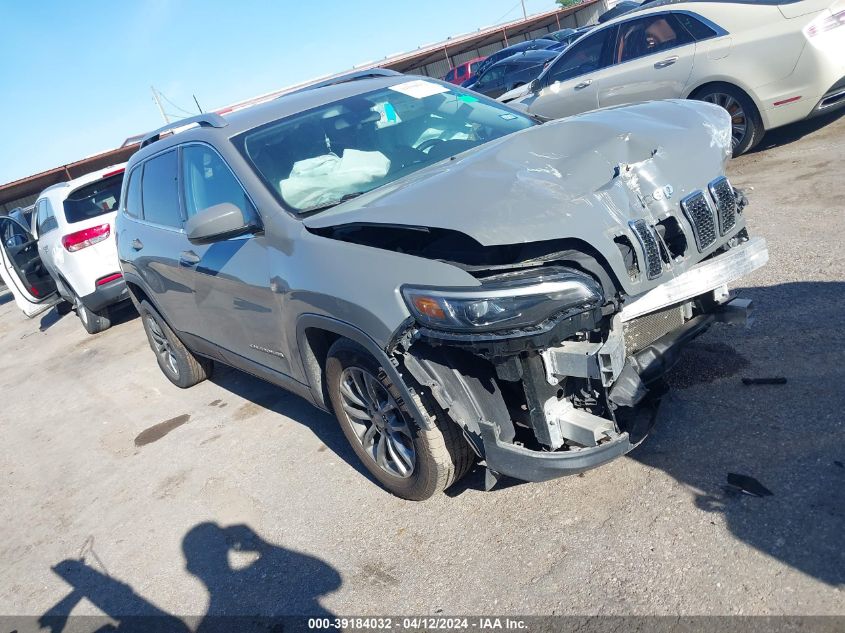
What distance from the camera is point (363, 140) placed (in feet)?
12.2

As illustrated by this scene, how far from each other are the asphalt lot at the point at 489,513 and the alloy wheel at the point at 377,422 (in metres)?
0.24

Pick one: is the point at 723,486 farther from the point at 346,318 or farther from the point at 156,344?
the point at 156,344

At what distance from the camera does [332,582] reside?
116 inches

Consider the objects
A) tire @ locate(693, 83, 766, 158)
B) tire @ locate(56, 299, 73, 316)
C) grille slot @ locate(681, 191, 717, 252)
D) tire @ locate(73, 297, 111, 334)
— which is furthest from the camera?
tire @ locate(56, 299, 73, 316)

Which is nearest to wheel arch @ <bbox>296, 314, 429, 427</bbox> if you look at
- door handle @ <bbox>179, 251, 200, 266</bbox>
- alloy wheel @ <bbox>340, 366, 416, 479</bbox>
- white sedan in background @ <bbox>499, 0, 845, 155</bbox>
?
alloy wheel @ <bbox>340, 366, 416, 479</bbox>

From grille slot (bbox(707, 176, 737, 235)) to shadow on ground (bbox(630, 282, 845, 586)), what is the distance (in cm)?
92

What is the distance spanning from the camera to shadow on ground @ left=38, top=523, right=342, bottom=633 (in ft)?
9.52

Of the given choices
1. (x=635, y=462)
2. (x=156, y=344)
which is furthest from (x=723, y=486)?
(x=156, y=344)

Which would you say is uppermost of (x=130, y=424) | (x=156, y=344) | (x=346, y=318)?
(x=346, y=318)

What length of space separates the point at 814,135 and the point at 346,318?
21.7 ft

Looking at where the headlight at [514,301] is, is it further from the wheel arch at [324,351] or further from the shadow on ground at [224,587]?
the shadow on ground at [224,587]

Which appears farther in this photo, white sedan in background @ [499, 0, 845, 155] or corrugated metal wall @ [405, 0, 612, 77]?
corrugated metal wall @ [405, 0, 612, 77]

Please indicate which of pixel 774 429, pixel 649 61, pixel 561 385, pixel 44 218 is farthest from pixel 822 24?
pixel 44 218

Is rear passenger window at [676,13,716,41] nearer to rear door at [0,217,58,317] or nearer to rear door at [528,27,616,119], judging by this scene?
rear door at [528,27,616,119]
